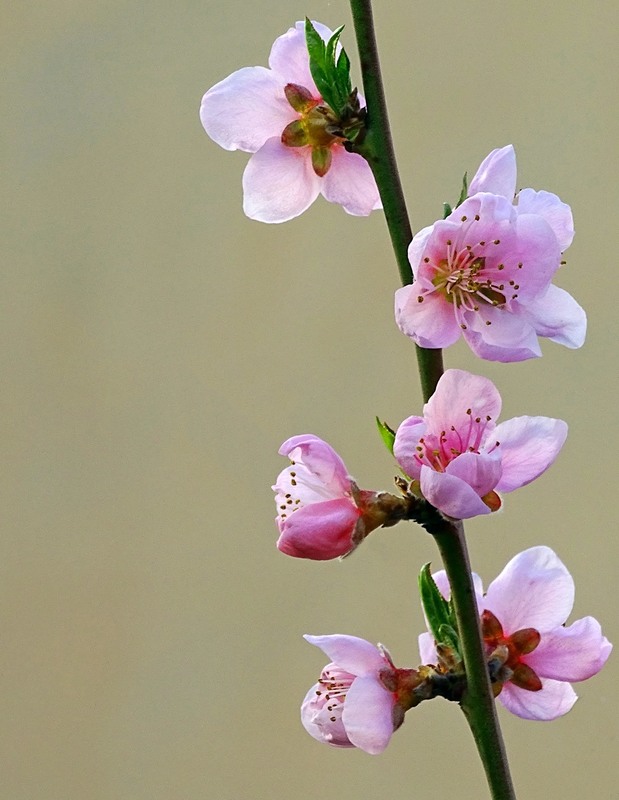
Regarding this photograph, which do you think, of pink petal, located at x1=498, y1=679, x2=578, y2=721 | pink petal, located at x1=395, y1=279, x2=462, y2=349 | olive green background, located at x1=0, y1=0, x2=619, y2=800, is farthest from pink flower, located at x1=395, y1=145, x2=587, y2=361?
olive green background, located at x1=0, y1=0, x2=619, y2=800

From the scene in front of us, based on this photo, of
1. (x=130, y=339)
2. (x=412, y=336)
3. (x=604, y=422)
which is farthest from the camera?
(x=130, y=339)

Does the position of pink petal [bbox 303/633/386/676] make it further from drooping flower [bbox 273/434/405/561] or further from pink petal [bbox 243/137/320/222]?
pink petal [bbox 243/137/320/222]

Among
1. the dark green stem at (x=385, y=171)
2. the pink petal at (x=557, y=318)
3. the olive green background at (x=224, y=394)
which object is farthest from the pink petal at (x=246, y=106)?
the olive green background at (x=224, y=394)

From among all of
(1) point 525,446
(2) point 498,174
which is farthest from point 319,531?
(2) point 498,174

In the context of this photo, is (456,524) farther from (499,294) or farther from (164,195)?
(164,195)

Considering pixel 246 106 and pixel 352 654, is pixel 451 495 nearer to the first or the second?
pixel 352 654

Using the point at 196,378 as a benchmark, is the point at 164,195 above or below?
above

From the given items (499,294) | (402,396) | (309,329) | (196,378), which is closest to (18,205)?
(196,378)
